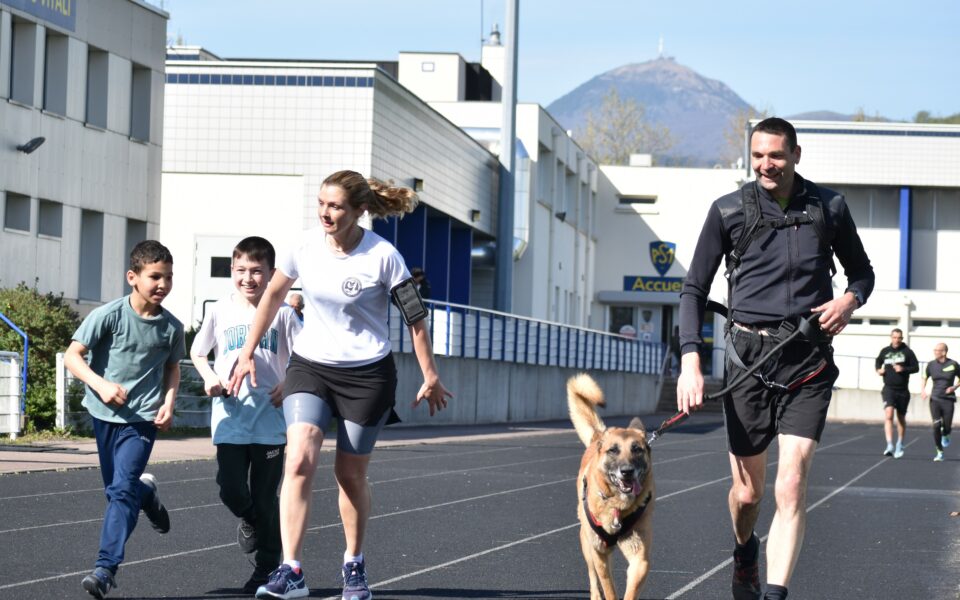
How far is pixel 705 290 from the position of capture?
23.6ft

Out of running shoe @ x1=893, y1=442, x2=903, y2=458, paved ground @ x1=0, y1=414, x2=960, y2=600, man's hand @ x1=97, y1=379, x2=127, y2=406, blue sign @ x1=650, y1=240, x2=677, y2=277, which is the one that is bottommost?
running shoe @ x1=893, y1=442, x2=903, y2=458

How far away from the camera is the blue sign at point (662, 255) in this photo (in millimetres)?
67250

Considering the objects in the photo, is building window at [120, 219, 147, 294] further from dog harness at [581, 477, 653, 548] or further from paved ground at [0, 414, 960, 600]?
dog harness at [581, 477, 653, 548]

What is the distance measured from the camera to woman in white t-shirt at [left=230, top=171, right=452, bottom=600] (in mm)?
7219

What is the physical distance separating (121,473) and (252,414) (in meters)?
0.75

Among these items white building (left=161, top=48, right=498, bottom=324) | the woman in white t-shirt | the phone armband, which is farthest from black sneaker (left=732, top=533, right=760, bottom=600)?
white building (left=161, top=48, right=498, bottom=324)

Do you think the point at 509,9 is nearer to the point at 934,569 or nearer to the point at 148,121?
the point at 148,121

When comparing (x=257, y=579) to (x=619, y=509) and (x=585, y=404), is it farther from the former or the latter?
(x=619, y=509)

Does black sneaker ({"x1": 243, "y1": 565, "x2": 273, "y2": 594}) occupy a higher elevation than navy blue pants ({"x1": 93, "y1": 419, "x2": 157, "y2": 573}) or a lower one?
lower

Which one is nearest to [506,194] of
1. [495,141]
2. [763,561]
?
[495,141]

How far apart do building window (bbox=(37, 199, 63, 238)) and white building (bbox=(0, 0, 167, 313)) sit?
18 mm

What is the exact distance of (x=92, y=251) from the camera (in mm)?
29094

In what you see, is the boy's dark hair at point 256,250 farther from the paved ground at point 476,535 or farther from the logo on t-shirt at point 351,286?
the paved ground at point 476,535

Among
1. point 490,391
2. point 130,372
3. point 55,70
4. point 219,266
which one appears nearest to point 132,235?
point 219,266
